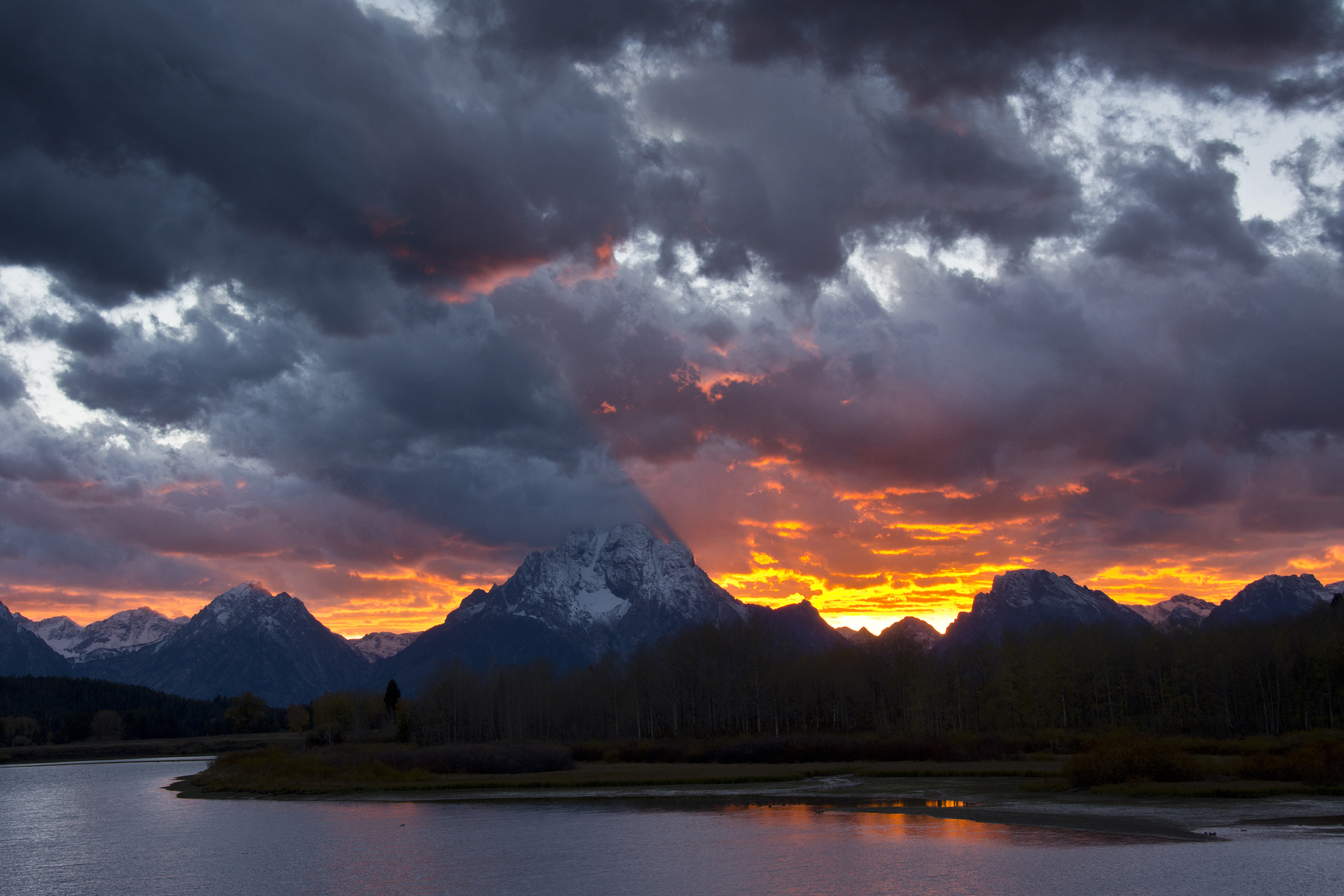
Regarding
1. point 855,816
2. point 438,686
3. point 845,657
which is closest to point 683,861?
point 855,816

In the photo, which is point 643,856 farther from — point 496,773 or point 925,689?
point 925,689

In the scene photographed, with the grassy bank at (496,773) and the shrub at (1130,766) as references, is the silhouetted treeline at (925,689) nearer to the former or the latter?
the grassy bank at (496,773)

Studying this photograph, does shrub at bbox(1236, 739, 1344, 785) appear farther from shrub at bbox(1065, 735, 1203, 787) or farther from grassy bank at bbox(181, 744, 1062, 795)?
grassy bank at bbox(181, 744, 1062, 795)

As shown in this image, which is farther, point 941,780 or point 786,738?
point 786,738

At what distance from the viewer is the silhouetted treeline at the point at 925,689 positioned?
396ft

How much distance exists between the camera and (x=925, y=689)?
136 meters

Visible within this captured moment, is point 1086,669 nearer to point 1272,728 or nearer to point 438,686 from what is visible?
point 1272,728

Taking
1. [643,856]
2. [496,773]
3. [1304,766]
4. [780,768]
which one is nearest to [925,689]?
[780,768]

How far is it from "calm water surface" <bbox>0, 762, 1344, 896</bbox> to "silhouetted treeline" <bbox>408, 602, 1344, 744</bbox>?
71.1 m

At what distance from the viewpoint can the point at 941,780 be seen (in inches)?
2835

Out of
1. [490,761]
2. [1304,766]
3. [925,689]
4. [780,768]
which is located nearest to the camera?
[1304,766]

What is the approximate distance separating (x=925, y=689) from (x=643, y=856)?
105 m

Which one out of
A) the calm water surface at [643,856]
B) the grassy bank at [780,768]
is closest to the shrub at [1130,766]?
the grassy bank at [780,768]

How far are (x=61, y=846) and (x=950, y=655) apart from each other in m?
146
